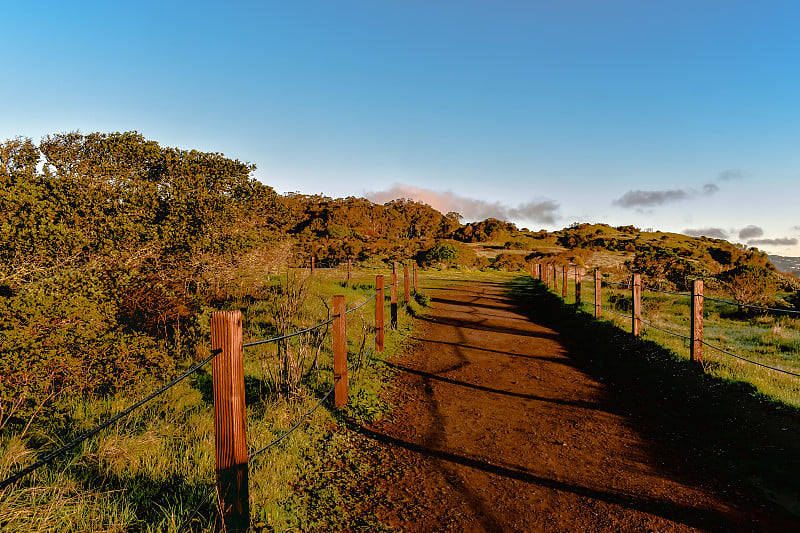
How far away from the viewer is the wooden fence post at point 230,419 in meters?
2.74

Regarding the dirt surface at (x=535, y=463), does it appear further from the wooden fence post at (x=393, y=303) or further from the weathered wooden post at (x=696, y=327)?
the wooden fence post at (x=393, y=303)

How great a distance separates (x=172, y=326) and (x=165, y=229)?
3.99 meters

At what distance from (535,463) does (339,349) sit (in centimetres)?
259

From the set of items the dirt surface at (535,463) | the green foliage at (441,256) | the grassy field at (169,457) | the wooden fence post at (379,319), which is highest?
the green foliage at (441,256)

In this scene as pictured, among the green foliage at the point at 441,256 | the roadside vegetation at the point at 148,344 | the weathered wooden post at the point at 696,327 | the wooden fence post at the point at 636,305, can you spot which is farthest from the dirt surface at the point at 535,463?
the green foliage at the point at 441,256

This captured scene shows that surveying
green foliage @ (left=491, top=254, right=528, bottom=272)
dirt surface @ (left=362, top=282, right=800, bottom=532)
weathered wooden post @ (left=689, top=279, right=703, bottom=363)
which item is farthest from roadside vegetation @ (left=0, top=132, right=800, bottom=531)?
green foliage @ (left=491, top=254, right=528, bottom=272)

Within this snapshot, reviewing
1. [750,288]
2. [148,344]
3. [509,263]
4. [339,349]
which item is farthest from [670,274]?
[148,344]

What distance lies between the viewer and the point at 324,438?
4738 mm

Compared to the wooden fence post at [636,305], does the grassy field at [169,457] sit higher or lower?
lower

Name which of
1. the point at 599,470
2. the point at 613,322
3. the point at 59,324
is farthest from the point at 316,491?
the point at 613,322

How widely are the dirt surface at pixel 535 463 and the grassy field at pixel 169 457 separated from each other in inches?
30.1

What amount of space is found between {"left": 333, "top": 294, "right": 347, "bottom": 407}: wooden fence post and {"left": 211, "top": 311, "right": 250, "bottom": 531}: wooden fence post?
2.66 metres

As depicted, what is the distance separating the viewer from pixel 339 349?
557cm

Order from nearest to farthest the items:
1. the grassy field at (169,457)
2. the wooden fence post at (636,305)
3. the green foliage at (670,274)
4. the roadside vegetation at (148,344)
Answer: the grassy field at (169,457) < the roadside vegetation at (148,344) < the wooden fence post at (636,305) < the green foliage at (670,274)
